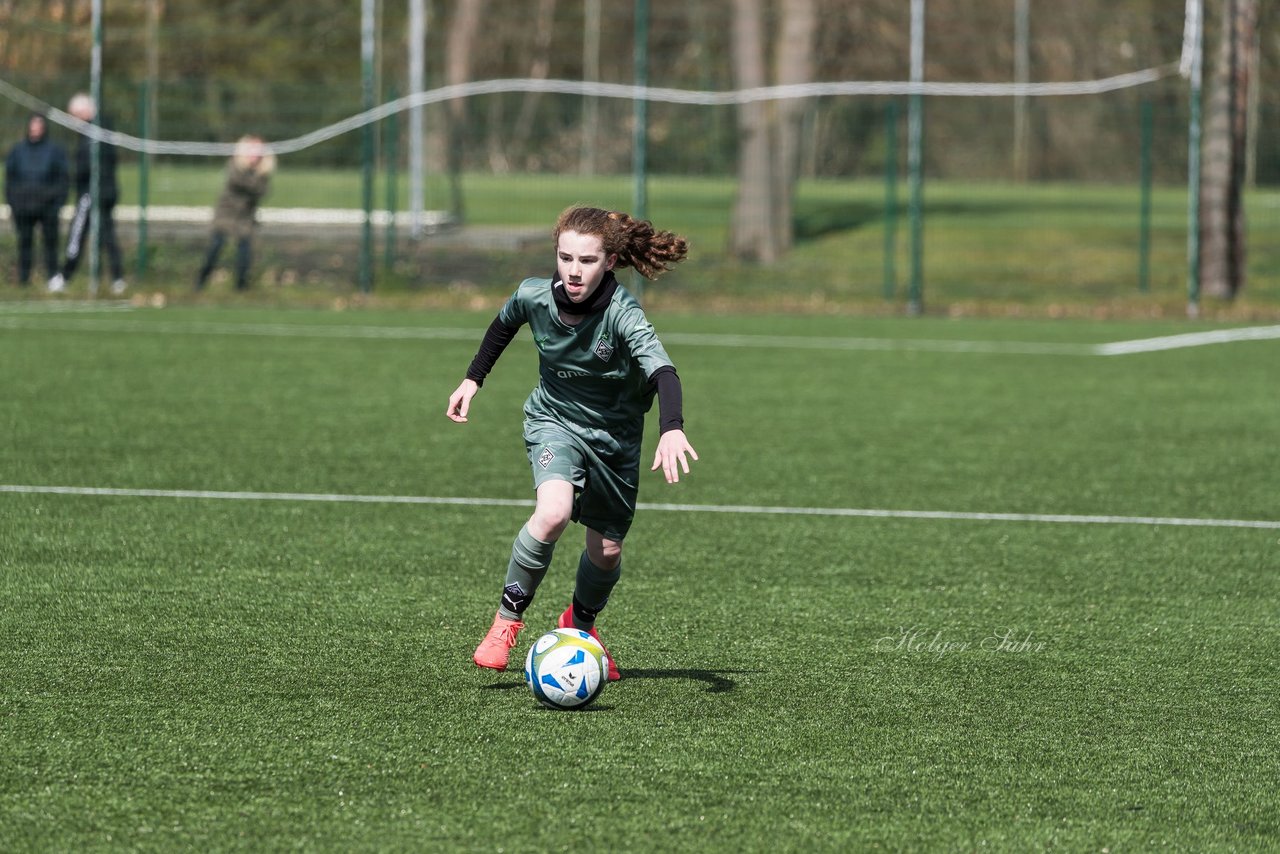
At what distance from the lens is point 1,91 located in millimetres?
23203

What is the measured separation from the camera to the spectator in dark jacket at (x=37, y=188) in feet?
67.9

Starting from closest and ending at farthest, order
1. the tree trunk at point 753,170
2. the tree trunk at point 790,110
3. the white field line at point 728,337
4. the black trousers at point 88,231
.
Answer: the white field line at point 728,337
the black trousers at point 88,231
the tree trunk at point 753,170
the tree trunk at point 790,110

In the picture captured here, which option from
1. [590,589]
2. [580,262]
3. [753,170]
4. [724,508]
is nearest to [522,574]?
[590,589]

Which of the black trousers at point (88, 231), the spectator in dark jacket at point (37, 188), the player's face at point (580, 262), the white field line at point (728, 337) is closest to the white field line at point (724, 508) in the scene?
the player's face at point (580, 262)

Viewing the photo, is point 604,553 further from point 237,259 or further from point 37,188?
point 37,188

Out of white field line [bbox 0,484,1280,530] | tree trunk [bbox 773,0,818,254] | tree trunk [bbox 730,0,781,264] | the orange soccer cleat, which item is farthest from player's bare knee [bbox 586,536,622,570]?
tree trunk [bbox 773,0,818,254]

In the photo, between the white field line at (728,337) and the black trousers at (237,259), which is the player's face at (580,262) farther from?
the black trousers at (237,259)

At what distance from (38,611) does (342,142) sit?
1830 centimetres

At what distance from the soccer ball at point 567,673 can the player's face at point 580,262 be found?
3.22ft

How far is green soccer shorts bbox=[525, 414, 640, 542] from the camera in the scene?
216 inches

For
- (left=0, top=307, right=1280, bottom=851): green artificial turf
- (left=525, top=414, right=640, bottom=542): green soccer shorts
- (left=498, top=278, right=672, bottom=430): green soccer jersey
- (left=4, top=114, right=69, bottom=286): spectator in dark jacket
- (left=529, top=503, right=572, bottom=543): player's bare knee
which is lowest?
(left=0, top=307, right=1280, bottom=851): green artificial turf

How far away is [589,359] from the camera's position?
550cm

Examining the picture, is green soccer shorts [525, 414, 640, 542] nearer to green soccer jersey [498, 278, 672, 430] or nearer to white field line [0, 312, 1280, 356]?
green soccer jersey [498, 278, 672, 430]

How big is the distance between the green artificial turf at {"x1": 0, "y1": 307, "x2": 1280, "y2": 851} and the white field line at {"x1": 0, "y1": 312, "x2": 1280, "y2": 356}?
4.14 meters
